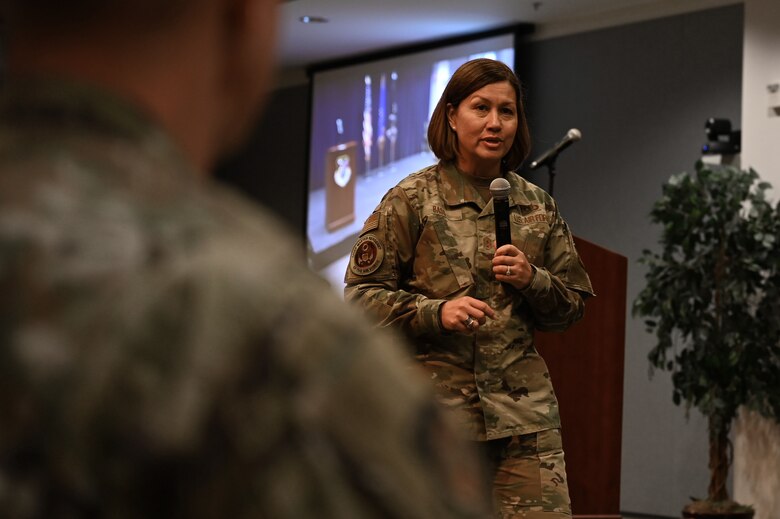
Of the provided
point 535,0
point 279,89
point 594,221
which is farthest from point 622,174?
point 279,89

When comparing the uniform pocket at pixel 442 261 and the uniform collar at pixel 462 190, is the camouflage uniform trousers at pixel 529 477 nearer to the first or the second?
the uniform pocket at pixel 442 261

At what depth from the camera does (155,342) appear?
44 centimetres

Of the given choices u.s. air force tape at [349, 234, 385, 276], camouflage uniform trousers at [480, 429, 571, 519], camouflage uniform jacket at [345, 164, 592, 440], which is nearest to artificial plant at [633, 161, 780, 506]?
camouflage uniform jacket at [345, 164, 592, 440]

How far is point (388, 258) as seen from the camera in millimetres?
2766

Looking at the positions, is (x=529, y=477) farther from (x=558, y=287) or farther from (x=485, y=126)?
(x=485, y=126)

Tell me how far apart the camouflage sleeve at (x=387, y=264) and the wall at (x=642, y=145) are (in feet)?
15.3

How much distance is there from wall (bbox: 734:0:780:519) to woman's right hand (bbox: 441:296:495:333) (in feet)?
12.9

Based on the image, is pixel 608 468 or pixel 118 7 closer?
pixel 118 7

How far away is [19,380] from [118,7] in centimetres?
15

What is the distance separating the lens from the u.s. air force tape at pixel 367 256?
9.05 ft

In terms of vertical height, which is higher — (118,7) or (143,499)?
(118,7)

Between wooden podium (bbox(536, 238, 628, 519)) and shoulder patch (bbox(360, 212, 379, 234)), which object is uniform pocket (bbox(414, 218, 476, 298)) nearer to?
shoulder patch (bbox(360, 212, 379, 234))

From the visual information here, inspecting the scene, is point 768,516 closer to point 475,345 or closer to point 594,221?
point 594,221

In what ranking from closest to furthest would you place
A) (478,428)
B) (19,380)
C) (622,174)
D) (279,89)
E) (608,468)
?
(19,380) → (478,428) → (608,468) → (622,174) → (279,89)
